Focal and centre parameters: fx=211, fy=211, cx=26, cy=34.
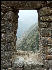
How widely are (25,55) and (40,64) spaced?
0.69 metres

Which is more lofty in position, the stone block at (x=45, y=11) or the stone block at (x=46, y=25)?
the stone block at (x=45, y=11)

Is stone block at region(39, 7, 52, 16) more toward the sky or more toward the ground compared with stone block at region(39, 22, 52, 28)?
more toward the sky

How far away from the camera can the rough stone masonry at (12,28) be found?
5379mm

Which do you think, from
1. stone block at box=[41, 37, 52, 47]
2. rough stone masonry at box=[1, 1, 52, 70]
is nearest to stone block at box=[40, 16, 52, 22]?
rough stone masonry at box=[1, 1, 52, 70]

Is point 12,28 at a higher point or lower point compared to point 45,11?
lower

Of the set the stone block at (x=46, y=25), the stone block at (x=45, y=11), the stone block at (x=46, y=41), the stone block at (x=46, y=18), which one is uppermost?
the stone block at (x=45, y=11)

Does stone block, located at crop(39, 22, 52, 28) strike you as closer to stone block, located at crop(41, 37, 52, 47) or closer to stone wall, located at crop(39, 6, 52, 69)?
stone wall, located at crop(39, 6, 52, 69)

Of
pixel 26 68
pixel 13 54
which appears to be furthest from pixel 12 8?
pixel 26 68

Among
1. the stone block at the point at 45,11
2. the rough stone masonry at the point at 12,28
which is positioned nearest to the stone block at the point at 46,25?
the rough stone masonry at the point at 12,28

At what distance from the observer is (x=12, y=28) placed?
5512mm

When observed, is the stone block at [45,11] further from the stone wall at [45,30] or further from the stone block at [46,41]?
the stone block at [46,41]

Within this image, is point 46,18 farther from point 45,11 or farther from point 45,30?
point 45,30

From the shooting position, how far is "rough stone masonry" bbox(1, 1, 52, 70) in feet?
17.6

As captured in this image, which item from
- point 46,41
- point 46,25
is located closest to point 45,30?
point 46,25
